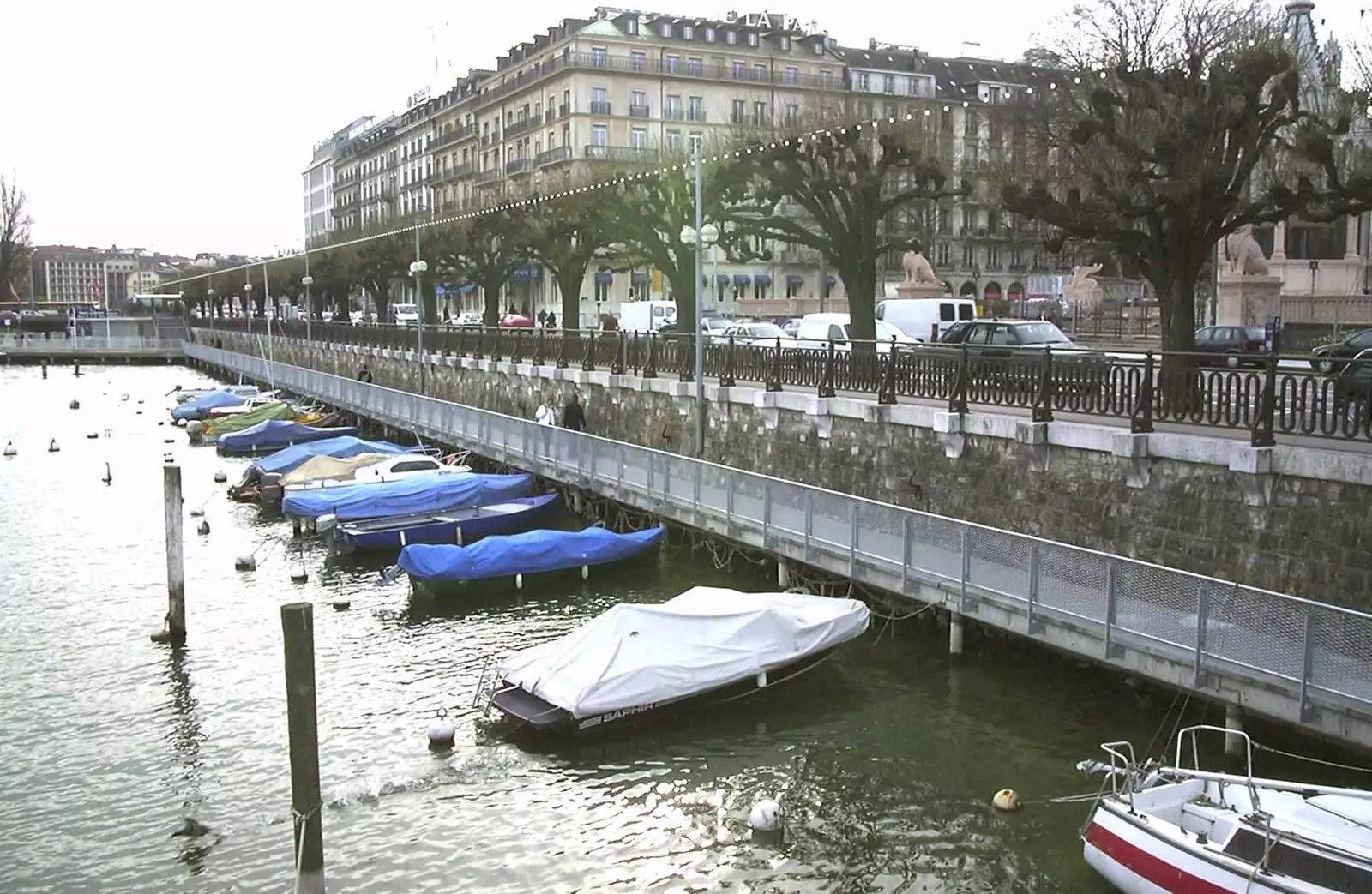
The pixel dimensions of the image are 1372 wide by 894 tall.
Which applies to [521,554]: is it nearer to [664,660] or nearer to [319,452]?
[664,660]

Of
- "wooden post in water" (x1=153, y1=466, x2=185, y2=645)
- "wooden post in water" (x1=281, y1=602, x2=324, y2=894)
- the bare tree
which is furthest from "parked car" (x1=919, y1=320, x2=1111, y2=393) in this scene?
the bare tree

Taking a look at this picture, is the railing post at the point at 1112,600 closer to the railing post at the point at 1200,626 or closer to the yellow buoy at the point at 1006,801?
the railing post at the point at 1200,626

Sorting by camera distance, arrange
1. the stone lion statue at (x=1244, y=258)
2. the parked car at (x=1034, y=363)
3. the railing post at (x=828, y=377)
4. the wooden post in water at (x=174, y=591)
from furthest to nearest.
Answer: the stone lion statue at (x=1244, y=258), the railing post at (x=828, y=377), the wooden post in water at (x=174, y=591), the parked car at (x=1034, y=363)

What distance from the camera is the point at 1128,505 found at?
754 inches

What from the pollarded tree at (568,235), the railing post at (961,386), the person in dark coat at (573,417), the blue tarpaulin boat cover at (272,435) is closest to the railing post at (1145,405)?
the railing post at (961,386)

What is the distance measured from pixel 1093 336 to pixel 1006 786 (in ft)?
→ 125

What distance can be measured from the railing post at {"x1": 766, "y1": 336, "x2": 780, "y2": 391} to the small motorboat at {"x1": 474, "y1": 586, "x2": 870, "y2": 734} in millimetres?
9356

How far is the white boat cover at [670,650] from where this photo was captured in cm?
1730

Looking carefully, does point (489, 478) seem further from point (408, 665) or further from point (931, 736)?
point (931, 736)

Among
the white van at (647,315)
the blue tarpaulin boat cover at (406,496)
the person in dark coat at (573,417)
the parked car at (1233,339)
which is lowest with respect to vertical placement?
the blue tarpaulin boat cover at (406,496)

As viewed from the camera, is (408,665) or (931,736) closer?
(931,736)

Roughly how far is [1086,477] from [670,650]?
766 centimetres

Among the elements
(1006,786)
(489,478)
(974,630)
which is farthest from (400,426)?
(1006,786)

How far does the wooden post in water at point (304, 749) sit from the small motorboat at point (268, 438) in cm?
3792
